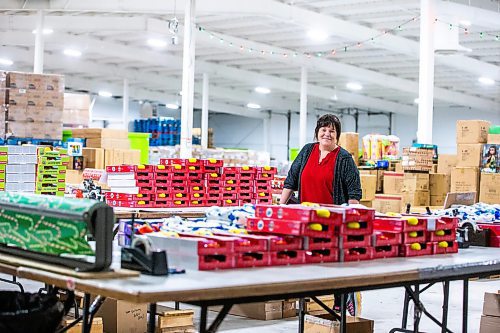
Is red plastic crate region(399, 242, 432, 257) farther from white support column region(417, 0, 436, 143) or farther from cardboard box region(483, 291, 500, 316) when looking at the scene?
white support column region(417, 0, 436, 143)

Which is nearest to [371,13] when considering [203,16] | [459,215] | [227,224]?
[203,16]

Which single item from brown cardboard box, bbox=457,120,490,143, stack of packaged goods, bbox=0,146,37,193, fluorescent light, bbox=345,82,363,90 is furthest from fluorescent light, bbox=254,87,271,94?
stack of packaged goods, bbox=0,146,37,193

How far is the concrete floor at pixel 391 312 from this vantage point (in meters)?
7.63

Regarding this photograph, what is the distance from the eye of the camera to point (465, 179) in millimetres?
13477

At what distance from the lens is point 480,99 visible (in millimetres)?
29141

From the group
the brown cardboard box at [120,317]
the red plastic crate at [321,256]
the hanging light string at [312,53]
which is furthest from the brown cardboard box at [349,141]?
the red plastic crate at [321,256]

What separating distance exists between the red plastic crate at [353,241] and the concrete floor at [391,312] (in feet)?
11.0

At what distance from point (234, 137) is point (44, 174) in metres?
29.0

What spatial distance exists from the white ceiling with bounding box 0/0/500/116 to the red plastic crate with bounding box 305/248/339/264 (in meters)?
12.0

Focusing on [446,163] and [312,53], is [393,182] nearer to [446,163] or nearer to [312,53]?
[446,163]

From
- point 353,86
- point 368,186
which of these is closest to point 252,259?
point 368,186

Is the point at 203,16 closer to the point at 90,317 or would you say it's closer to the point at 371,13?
the point at 371,13

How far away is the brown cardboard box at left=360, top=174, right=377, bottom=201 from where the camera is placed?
13.6 meters

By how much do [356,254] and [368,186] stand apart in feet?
31.2
